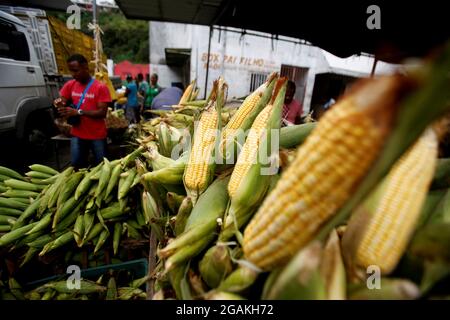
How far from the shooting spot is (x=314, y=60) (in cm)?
1173

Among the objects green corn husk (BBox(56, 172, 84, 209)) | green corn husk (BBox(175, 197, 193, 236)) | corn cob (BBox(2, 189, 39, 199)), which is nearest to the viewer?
green corn husk (BBox(175, 197, 193, 236))

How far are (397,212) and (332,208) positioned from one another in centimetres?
20

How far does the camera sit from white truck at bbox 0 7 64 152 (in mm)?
4105

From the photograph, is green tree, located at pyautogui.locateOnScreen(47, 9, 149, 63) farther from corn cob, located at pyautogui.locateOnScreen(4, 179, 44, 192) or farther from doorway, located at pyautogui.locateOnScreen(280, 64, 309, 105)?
corn cob, located at pyautogui.locateOnScreen(4, 179, 44, 192)

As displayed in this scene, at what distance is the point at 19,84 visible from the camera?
4.40 meters

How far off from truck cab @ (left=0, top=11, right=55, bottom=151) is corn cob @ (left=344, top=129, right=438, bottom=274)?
5040 millimetres

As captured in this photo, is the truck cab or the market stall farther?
the truck cab

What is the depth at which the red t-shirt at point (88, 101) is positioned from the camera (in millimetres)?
3229

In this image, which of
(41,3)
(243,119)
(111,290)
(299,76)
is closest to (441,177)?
(243,119)

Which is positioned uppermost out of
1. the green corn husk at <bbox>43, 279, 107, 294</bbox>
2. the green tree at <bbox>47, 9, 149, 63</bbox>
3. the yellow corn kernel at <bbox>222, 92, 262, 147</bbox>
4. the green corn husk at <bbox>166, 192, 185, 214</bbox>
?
the green tree at <bbox>47, 9, 149, 63</bbox>

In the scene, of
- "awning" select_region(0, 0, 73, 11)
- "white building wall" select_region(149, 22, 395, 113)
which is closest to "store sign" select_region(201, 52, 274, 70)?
"white building wall" select_region(149, 22, 395, 113)

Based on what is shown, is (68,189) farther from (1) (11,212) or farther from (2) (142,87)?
(2) (142,87)
